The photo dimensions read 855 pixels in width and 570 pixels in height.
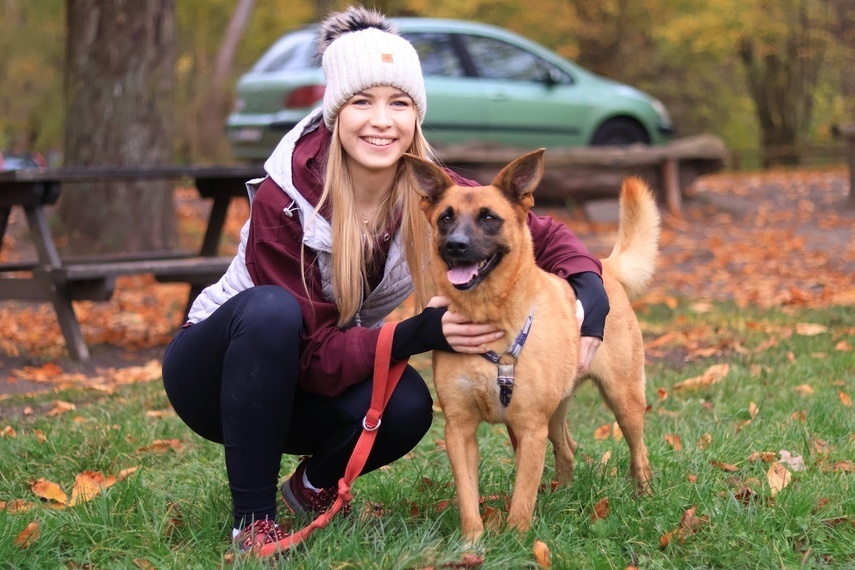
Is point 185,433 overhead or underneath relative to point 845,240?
overhead

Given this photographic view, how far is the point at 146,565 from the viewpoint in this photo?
8.73 feet

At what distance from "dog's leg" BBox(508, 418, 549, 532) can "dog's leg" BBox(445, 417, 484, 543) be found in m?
0.12

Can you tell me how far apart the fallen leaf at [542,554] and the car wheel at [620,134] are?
10047mm

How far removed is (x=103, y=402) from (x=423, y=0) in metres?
15.6

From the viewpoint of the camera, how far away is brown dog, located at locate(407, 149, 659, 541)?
2.81m

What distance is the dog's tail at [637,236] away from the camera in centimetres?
371

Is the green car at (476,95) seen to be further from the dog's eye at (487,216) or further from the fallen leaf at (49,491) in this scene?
the dog's eye at (487,216)

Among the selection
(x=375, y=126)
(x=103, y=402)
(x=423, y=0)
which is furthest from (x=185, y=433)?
(x=423, y=0)

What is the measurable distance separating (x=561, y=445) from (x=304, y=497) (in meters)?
0.96

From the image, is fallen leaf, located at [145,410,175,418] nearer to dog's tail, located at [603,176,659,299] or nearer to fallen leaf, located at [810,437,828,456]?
dog's tail, located at [603,176,659,299]

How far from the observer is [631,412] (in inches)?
132

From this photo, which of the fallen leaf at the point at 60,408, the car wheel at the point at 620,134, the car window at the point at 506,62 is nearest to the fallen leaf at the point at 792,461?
the fallen leaf at the point at 60,408

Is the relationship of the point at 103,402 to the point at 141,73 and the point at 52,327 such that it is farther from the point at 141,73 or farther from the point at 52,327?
the point at 141,73

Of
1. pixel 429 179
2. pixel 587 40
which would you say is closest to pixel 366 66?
pixel 429 179
